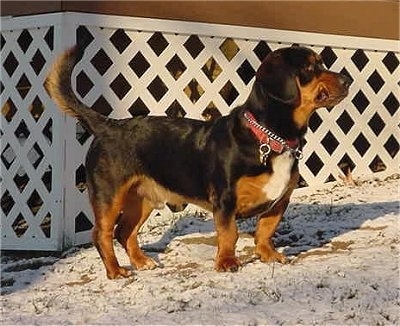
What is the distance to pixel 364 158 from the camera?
748 cm

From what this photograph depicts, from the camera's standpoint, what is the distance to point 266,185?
423 centimetres

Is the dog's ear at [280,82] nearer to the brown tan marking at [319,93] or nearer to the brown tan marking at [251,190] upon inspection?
the brown tan marking at [319,93]

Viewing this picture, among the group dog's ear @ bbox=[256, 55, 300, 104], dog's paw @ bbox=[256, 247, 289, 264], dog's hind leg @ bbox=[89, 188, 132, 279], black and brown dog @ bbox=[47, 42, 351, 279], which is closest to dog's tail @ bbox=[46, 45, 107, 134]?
black and brown dog @ bbox=[47, 42, 351, 279]

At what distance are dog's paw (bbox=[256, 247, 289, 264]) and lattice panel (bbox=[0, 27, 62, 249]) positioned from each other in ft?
6.55

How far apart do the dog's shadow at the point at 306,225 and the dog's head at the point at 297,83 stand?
992 millimetres

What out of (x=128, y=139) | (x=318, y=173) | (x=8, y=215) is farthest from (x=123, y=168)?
(x=318, y=173)

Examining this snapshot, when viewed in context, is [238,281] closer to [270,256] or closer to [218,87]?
[270,256]

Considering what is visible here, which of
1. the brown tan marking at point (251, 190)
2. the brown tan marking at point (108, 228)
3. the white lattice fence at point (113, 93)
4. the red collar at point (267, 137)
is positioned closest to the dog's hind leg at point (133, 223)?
the brown tan marking at point (108, 228)

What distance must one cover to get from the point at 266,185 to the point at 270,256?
488 mm

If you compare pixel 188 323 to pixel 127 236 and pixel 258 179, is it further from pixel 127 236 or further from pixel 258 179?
pixel 127 236

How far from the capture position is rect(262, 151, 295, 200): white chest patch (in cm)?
424

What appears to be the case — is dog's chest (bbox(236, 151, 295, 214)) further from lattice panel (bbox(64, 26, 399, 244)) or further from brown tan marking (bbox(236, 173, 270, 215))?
lattice panel (bbox(64, 26, 399, 244))

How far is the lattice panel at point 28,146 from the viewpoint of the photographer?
603cm

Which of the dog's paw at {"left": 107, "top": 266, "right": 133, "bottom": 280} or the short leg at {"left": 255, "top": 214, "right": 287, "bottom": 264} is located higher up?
the short leg at {"left": 255, "top": 214, "right": 287, "bottom": 264}
